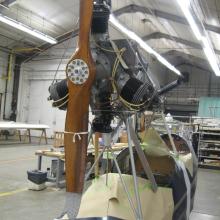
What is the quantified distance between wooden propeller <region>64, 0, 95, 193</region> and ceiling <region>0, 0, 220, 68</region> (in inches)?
238

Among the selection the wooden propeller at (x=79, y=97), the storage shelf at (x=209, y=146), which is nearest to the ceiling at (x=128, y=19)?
the storage shelf at (x=209, y=146)

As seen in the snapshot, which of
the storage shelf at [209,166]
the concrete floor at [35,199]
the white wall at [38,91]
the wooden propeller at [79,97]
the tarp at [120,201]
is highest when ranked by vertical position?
the white wall at [38,91]

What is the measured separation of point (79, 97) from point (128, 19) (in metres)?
12.3

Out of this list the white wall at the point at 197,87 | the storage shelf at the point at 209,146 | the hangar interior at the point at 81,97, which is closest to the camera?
the hangar interior at the point at 81,97

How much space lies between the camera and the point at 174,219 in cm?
269

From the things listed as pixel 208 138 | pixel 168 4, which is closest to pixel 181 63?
pixel 208 138

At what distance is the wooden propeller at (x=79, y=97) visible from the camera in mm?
1803

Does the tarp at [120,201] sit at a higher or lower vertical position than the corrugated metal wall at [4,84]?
lower

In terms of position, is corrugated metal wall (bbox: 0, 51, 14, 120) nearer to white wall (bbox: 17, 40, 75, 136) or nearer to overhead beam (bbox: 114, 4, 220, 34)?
white wall (bbox: 17, 40, 75, 136)

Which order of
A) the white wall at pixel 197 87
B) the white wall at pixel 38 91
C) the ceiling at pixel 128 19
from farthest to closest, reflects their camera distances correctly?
the white wall at pixel 197 87 → the white wall at pixel 38 91 → the ceiling at pixel 128 19

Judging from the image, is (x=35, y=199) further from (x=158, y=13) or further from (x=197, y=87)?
(x=197, y=87)

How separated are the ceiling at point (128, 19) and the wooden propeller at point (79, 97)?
19.8 feet

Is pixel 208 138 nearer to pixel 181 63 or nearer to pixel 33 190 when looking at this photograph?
pixel 33 190

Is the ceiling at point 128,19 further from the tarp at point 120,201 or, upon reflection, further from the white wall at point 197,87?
the white wall at point 197,87
